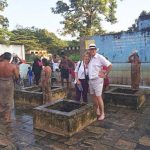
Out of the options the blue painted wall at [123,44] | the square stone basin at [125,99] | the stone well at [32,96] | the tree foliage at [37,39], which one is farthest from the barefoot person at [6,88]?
the tree foliage at [37,39]

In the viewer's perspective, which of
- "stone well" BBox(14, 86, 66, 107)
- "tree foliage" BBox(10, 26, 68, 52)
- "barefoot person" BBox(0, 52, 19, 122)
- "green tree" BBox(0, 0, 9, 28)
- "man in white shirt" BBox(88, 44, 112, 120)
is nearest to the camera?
"barefoot person" BBox(0, 52, 19, 122)

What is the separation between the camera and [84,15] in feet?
93.6

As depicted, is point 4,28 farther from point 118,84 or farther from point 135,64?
point 135,64

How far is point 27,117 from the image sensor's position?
659 centimetres

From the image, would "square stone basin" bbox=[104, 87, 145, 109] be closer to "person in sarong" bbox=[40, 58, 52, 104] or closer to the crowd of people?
the crowd of people

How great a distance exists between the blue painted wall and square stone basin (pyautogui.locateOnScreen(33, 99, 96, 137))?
18.6 ft

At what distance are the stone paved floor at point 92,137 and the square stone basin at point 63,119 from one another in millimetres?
133

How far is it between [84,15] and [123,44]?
60.2ft

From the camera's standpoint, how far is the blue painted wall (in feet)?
34.5

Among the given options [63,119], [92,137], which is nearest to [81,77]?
[63,119]

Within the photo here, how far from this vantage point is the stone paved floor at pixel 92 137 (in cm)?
454

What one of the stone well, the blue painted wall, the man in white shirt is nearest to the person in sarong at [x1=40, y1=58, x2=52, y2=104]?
the stone well

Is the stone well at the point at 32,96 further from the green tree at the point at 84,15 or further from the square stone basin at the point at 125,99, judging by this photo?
the green tree at the point at 84,15

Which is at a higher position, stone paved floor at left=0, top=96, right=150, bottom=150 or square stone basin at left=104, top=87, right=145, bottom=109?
square stone basin at left=104, top=87, right=145, bottom=109
